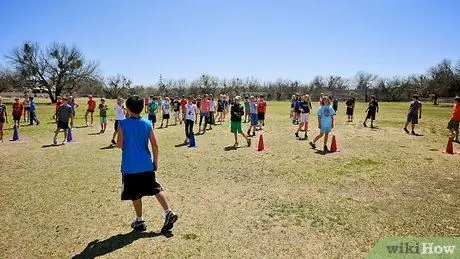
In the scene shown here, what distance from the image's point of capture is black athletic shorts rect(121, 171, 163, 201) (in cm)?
482

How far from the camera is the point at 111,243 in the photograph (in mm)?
4695

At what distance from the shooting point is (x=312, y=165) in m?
9.52

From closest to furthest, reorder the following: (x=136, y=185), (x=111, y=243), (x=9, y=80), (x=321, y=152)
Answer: (x=111, y=243), (x=136, y=185), (x=321, y=152), (x=9, y=80)

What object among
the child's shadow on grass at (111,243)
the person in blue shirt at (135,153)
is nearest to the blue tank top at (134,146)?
the person in blue shirt at (135,153)

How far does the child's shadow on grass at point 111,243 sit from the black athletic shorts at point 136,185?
56 centimetres

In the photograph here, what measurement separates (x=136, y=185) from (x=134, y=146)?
57cm

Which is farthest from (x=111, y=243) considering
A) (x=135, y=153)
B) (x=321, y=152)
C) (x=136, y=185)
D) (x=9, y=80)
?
(x=9, y=80)

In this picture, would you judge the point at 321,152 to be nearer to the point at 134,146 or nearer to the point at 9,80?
the point at 134,146

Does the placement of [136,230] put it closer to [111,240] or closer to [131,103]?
[111,240]

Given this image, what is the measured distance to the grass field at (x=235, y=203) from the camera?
4.68 m

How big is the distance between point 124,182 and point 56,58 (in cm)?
5771

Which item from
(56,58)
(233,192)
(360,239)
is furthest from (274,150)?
(56,58)

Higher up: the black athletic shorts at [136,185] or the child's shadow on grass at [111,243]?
the black athletic shorts at [136,185]

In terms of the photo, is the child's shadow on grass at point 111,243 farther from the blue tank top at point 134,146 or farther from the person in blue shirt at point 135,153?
the blue tank top at point 134,146
